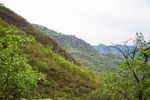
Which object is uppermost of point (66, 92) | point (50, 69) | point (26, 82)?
point (26, 82)

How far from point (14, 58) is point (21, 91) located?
63.0 inches

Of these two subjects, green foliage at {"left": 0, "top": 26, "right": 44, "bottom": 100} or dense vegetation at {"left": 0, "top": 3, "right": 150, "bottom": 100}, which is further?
dense vegetation at {"left": 0, "top": 3, "right": 150, "bottom": 100}

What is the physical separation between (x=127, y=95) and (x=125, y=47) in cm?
359

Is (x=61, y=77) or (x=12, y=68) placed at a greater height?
(x=12, y=68)

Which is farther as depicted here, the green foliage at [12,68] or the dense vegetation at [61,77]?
the dense vegetation at [61,77]

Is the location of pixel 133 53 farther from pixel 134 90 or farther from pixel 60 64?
pixel 60 64

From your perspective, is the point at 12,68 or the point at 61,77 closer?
the point at 12,68

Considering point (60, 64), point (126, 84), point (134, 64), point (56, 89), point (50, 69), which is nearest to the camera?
point (134, 64)

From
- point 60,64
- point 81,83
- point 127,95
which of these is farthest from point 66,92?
point 127,95

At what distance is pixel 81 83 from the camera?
48.4 ft

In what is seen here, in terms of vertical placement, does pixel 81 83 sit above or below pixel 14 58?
below

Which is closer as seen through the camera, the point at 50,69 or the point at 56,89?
the point at 56,89

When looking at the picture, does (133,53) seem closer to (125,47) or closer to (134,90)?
(125,47)

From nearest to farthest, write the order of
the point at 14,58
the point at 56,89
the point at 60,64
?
the point at 14,58 < the point at 56,89 < the point at 60,64
